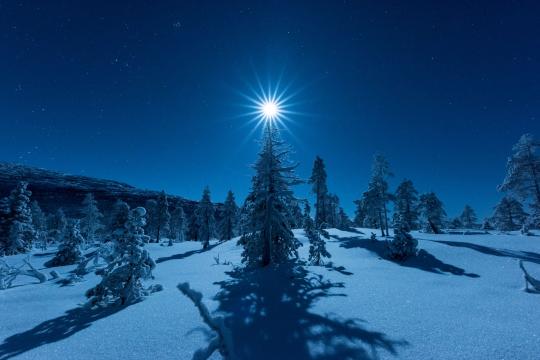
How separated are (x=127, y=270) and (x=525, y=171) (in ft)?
96.8

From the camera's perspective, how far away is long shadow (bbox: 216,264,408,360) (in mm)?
4340

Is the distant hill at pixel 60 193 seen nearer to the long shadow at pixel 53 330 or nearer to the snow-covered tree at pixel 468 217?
the snow-covered tree at pixel 468 217

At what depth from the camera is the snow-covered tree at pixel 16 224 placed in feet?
98.9

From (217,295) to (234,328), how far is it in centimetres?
318

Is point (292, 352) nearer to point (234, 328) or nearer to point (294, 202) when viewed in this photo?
point (234, 328)

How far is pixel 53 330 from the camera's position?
599 centimetres

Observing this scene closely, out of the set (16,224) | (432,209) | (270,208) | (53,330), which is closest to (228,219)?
(16,224)

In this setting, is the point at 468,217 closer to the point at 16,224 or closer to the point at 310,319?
the point at 310,319

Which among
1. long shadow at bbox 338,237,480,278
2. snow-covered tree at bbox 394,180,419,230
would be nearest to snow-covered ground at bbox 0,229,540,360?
long shadow at bbox 338,237,480,278

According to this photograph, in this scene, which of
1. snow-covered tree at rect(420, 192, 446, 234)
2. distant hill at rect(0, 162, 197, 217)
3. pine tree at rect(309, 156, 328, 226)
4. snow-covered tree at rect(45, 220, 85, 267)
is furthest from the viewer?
distant hill at rect(0, 162, 197, 217)

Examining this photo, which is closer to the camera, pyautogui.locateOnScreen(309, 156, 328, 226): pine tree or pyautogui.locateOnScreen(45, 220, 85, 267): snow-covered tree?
pyautogui.locateOnScreen(45, 220, 85, 267): snow-covered tree

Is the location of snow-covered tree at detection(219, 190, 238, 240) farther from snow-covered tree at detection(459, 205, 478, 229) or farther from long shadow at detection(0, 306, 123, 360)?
snow-covered tree at detection(459, 205, 478, 229)

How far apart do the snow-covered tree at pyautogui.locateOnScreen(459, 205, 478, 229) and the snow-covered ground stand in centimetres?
6496

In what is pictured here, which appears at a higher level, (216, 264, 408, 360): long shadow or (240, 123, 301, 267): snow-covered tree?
(240, 123, 301, 267): snow-covered tree
